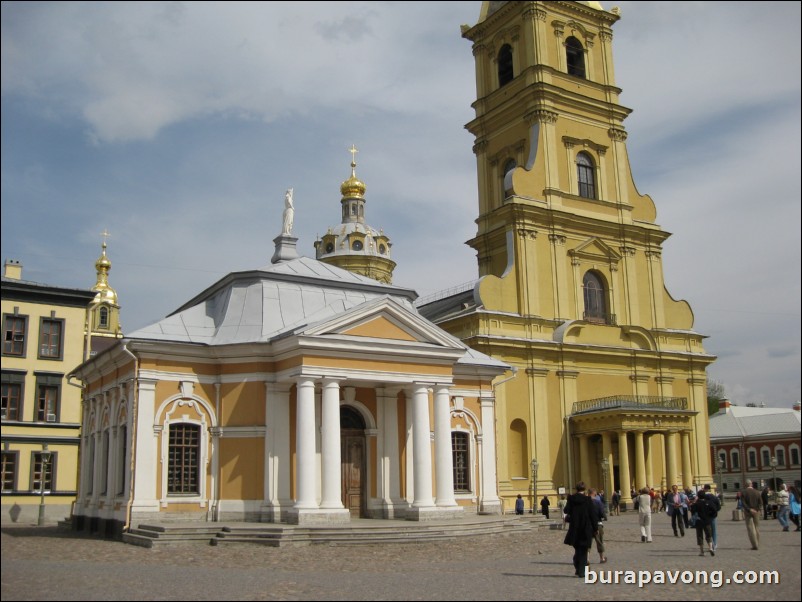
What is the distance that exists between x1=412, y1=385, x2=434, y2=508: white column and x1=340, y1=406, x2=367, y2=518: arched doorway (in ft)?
A: 5.61

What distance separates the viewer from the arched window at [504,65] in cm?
4547

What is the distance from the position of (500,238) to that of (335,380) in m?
20.4

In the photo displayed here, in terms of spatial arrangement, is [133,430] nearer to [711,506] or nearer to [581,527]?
[581,527]

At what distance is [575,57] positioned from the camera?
149ft

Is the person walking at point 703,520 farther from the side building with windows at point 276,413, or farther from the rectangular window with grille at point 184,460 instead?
the rectangular window with grille at point 184,460

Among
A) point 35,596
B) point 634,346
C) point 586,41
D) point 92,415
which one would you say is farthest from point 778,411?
point 35,596

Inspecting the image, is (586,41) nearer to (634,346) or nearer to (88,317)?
(634,346)

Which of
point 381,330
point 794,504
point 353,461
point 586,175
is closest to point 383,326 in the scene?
point 381,330

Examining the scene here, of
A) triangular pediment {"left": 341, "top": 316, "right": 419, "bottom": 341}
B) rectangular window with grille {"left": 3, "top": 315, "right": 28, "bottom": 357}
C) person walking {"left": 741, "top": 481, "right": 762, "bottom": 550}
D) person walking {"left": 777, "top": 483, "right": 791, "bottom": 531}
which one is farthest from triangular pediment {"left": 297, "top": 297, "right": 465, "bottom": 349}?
rectangular window with grille {"left": 3, "top": 315, "right": 28, "bottom": 357}

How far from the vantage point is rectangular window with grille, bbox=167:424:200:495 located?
2336 cm

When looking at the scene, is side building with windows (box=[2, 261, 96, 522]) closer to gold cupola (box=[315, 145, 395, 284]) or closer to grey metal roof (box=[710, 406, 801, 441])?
gold cupola (box=[315, 145, 395, 284])

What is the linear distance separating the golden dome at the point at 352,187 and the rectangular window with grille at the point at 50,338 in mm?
35689

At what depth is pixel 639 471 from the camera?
37.4m

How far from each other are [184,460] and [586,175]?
27.4 m
